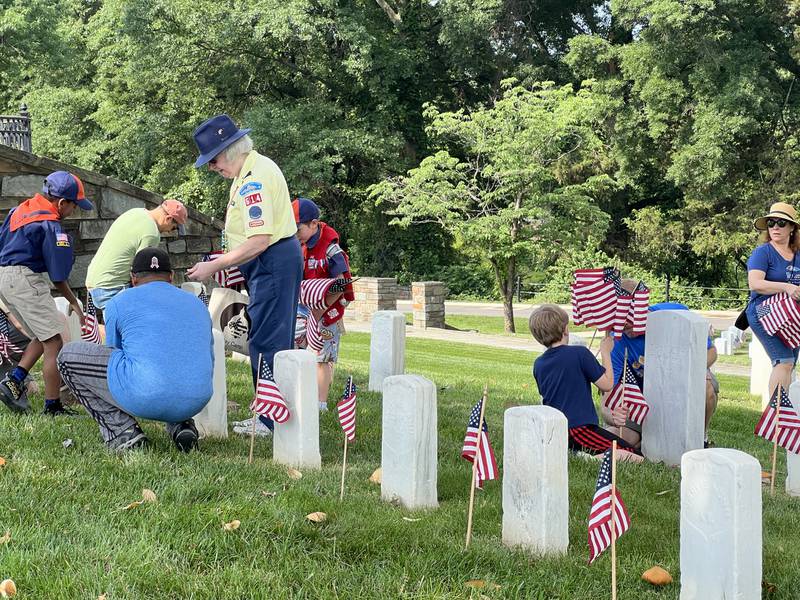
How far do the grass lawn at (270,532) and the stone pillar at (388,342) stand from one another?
2.27 m

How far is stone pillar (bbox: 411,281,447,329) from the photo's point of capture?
2114cm

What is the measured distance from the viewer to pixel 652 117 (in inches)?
1109

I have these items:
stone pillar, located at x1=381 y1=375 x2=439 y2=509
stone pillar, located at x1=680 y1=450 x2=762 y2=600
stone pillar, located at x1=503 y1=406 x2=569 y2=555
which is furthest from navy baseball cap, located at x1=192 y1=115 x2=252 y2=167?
stone pillar, located at x1=680 y1=450 x2=762 y2=600

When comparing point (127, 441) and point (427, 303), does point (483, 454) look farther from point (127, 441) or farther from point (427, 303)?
point (427, 303)

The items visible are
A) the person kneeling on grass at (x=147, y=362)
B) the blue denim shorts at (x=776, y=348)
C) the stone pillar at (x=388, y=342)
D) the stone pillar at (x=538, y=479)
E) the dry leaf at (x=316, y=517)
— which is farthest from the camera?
the stone pillar at (x=388, y=342)

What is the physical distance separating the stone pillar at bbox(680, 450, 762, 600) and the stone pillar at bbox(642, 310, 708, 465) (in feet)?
8.03

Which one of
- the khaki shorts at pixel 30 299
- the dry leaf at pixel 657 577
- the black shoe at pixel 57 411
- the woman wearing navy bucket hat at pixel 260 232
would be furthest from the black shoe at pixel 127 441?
the dry leaf at pixel 657 577

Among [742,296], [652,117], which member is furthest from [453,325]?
[742,296]

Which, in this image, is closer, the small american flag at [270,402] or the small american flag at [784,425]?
the small american flag at [270,402]

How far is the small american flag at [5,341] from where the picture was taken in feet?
21.6

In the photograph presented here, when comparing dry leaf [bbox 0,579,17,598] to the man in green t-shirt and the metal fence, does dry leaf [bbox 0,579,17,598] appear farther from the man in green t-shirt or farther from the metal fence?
the metal fence

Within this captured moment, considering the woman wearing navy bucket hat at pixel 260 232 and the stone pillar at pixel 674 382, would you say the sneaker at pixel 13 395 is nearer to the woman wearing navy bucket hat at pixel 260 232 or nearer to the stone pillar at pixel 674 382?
the woman wearing navy bucket hat at pixel 260 232

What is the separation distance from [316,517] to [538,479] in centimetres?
93

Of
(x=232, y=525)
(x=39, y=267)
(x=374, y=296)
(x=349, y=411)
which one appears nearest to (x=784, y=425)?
(x=349, y=411)
